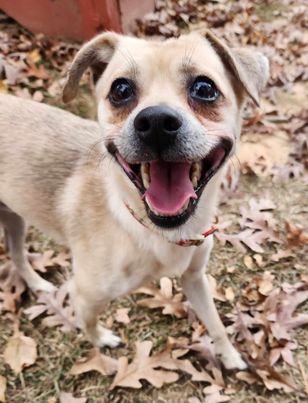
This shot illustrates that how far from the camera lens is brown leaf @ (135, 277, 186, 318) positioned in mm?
3615

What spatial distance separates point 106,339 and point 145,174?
60.6 inches

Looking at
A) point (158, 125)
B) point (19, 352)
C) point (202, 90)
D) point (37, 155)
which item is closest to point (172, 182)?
point (158, 125)

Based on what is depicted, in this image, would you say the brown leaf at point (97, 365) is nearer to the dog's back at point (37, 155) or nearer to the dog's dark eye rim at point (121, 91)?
the dog's back at point (37, 155)

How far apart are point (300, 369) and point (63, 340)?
5.10 feet

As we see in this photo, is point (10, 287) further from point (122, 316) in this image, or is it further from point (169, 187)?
point (169, 187)

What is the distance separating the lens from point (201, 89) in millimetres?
2334

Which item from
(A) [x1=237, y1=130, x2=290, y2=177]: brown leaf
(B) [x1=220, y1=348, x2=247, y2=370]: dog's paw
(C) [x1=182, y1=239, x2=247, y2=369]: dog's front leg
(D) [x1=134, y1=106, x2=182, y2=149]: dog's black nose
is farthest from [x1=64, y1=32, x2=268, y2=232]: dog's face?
(A) [x1=237, y1=130, x2=290, y2=177]: brown leaf

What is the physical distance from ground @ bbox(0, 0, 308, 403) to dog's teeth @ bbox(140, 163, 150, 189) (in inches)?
60.2

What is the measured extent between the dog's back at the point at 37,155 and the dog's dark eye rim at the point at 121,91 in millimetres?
622

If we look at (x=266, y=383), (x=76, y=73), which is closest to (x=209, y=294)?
(x=266, y=383)

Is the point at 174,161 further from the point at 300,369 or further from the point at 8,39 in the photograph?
the point at 8,39

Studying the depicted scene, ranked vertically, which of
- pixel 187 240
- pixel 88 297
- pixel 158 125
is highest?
pixel 158 125

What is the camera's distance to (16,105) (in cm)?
317

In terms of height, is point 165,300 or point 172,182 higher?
point 172,182
